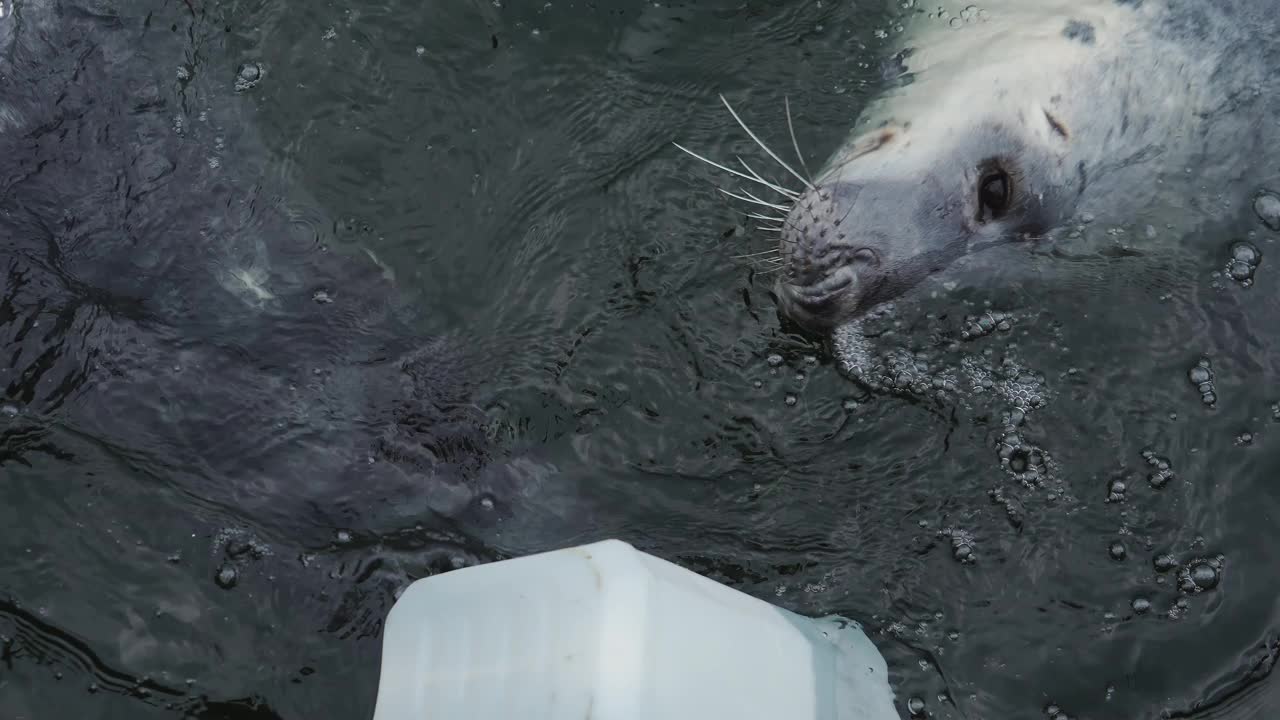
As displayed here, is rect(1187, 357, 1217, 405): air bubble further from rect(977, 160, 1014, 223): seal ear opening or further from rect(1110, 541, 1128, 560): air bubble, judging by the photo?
rect(977, 160, 1014, 223): seal ear opening

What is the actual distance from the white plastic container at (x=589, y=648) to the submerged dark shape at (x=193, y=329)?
0.58 metres

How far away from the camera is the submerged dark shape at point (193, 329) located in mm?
3248

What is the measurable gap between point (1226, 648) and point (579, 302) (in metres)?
2.35

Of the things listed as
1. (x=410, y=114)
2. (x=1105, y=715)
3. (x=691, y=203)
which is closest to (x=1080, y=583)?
(x=1105, y=715)

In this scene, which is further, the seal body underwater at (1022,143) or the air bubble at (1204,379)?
the air bubble at (1204,379)

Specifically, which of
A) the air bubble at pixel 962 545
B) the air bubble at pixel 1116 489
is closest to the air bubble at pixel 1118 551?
the air bubble at pixel 1116 489

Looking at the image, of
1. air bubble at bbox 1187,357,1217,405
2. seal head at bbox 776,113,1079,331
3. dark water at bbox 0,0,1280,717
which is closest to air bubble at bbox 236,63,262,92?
dark water at bbox 0,0,1280,717

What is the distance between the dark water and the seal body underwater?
27cm

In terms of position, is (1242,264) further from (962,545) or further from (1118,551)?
(962,545)


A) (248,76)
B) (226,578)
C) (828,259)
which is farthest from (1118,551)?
(248,76)

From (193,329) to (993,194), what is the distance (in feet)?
8.23

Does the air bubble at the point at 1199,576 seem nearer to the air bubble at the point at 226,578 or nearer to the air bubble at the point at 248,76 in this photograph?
the air bubble at the point at 226,578

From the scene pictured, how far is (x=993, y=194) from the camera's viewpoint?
388 cm

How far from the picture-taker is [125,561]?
3219mm
